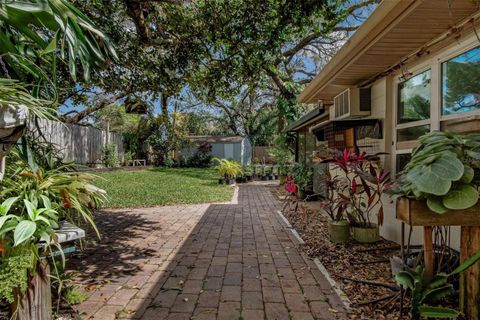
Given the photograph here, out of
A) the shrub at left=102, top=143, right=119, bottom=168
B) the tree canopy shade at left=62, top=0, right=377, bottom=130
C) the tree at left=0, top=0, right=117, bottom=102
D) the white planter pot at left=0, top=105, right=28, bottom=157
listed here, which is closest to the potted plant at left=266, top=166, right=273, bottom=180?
the shrub at left=102, top=143, right=119, bottom=168

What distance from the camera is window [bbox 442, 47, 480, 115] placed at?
287 centimetres

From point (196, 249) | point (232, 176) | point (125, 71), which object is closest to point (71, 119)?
point (232, 176)

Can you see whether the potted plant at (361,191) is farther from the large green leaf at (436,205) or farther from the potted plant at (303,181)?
the potted plant at (303,181)

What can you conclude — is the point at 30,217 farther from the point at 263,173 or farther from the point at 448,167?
the point at 263,173

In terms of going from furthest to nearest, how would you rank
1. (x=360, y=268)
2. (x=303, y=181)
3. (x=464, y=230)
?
(x=303, y=181) < (x=360, y=268) < (x=464, y=230)

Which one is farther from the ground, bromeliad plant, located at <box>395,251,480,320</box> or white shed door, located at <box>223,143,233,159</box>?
white shed door, located at <box>223,143,233,159</box>

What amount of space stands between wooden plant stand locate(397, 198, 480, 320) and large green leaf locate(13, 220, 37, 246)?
2.32 meters

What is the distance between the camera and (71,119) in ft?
50.5

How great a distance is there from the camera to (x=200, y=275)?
124 inches

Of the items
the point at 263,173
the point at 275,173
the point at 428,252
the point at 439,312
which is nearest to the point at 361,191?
the point at 428,252

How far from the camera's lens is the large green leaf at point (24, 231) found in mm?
1629

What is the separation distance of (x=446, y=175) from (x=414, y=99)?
7.89 feet

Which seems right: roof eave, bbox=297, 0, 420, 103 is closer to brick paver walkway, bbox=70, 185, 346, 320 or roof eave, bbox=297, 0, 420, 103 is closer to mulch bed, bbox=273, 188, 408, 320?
mulch bed, bbox=273, 188, 408, 320

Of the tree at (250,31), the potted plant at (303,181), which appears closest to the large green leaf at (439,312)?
the tree at (250,31)
